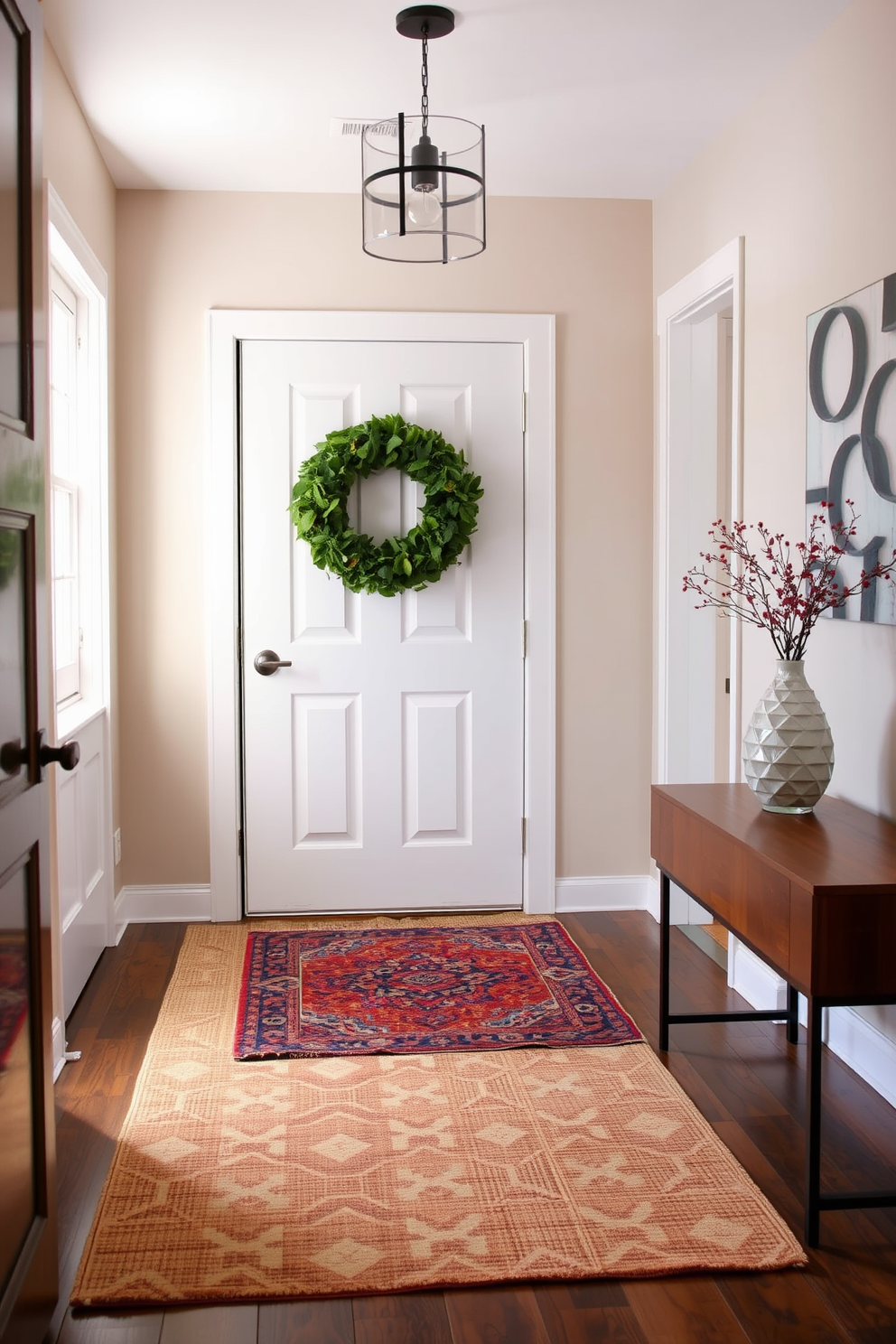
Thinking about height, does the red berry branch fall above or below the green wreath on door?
below

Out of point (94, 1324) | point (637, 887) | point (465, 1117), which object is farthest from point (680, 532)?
point (94, 1324)

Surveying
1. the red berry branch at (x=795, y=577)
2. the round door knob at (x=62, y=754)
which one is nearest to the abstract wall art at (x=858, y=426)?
the red berry branch at (x=795, y=577)

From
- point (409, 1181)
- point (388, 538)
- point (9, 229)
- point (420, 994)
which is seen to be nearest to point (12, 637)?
point (9, 229)

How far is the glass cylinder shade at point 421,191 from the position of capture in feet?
8.77

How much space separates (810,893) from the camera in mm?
2033

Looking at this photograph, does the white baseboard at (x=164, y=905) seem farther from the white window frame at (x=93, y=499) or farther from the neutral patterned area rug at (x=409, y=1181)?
the neutral patterned area rug at (x=409, y=1181)

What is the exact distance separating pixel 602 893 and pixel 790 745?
187 centimetres

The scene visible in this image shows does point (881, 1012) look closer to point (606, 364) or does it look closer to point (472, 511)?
point (472, 511)

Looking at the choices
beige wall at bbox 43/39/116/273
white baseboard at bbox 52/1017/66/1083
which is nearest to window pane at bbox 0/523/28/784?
white baseboard at bbox 52/1017/66/1083

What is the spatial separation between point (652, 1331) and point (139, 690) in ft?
9.15

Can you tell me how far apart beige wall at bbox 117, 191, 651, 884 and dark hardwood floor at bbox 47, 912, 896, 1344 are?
98cm

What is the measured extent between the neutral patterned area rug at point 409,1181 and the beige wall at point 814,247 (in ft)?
2.31

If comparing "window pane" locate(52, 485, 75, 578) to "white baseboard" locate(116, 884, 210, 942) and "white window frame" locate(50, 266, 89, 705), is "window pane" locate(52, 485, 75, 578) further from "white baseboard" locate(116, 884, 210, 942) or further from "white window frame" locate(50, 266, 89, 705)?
"white baseboard" locate(116, 884, 210, 942)

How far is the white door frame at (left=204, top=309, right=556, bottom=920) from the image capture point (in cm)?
402
